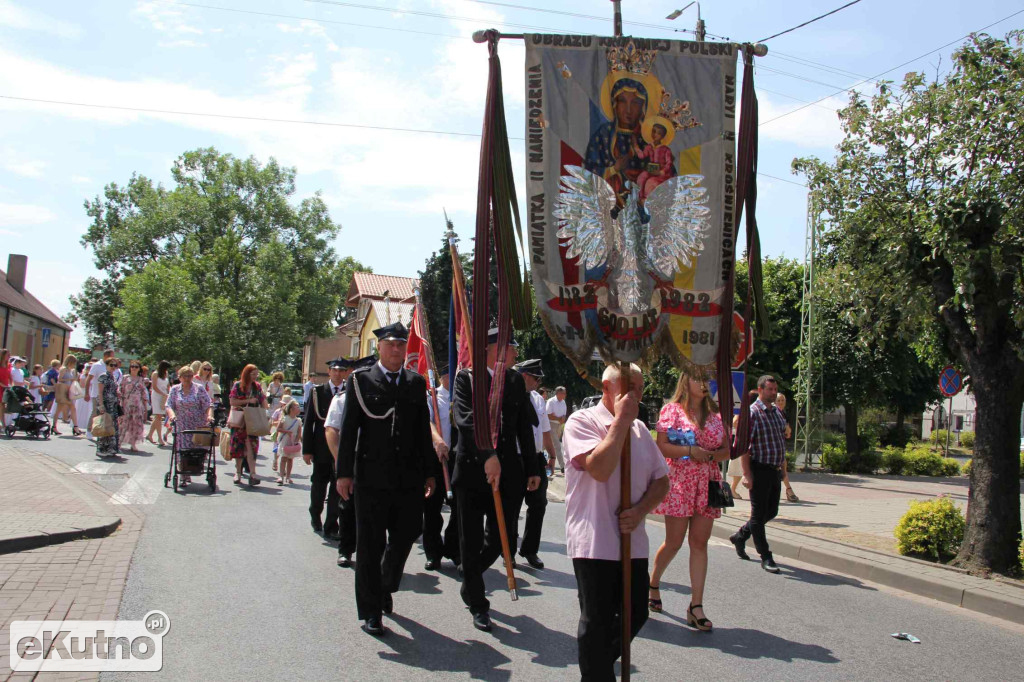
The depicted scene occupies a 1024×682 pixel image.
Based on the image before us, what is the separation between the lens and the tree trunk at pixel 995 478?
8086 millimetres

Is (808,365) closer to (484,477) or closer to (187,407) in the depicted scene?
(187,407)

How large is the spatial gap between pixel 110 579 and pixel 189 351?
40.9 meters

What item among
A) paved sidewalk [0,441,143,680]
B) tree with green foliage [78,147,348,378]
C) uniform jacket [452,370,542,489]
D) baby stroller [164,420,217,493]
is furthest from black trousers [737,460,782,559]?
tree with green foliage [78,147,348,378]

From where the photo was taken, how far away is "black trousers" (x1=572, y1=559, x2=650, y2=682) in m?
4.03

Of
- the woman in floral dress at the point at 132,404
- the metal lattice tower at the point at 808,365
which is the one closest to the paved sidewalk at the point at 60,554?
the woman in floral dress at the point at 132,404

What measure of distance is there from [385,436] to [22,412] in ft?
55.2

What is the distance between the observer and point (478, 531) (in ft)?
19.9

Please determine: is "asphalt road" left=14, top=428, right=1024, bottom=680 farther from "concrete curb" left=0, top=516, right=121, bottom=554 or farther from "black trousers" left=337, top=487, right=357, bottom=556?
"concrete curb" left=0, top=516, right=121, bottom=554

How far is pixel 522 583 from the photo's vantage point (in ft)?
24.5

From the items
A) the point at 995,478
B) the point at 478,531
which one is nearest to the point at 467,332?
the point at 478,531

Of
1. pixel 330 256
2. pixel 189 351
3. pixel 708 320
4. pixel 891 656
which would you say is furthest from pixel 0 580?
pixel 330 256

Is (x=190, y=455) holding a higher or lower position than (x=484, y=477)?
→ lower

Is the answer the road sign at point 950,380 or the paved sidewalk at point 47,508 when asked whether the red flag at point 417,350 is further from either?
the road sign at point 950,380

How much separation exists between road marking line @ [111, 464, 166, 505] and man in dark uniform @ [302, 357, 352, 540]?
2.91 m
